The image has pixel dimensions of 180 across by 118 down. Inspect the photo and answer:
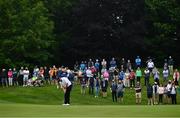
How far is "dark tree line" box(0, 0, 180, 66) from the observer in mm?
71438

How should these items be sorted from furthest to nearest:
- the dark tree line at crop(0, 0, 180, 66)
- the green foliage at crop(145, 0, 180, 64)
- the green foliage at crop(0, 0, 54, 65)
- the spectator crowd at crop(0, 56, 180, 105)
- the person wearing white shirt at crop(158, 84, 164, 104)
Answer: the green foliage at crop(145, 0, 180, 64) → the dark tree line at crop(0, 0, 180, 66) → the green foliage at crop(0, 0, 54, 65) → the spectator crowd at crop(0, 56, 180, 105) → the person wearing white shirt at crop(158, 84, 164, 104)

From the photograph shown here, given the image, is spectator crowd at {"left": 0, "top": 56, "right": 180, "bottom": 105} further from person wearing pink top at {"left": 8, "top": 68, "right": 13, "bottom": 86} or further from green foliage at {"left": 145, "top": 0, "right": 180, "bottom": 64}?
green foliage at {"left": 145, "top": 0, "right": 180, "bottom": 64}

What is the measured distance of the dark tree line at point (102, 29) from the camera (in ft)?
234

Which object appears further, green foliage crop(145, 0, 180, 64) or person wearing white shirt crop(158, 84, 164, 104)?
green foliage crop(145, 0, 180, 64)

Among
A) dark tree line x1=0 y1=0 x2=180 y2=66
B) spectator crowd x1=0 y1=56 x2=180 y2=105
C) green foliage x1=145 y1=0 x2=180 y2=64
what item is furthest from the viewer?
green foliage x1=145 y1=0 x2=180 y2=64

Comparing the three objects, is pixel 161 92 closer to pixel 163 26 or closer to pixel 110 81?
pixel 110 81

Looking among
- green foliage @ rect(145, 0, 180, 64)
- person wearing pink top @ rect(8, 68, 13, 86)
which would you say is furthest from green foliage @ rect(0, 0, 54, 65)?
person wearing pink top @ rect(8, 68, 13, 86)

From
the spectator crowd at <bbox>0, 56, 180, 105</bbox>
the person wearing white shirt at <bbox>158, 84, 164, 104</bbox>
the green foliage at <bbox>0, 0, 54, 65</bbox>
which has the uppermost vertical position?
the green foliage at <bbox>0, 0, 54, 65</bbox>

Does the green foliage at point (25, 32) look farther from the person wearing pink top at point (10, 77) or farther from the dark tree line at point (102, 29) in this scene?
the person wearing pink top at point (10, 77)

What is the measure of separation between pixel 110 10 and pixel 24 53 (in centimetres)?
1376

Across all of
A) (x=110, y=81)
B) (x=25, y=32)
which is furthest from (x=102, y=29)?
(x=110, y=81)

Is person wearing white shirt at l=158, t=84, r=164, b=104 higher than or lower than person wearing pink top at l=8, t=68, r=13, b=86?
lower

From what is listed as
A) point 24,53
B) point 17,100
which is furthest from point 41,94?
point 24,53

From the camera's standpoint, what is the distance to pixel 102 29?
7275 centimetres
